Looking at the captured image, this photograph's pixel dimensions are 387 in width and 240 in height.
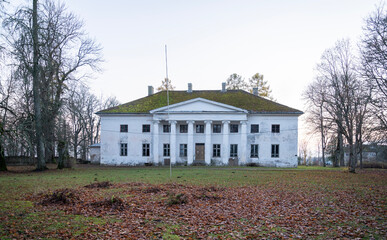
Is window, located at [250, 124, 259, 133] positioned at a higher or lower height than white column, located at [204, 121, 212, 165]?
higher

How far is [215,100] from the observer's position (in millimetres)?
39938

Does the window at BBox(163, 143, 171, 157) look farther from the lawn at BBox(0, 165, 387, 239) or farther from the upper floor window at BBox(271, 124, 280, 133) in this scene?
the lawn at BBox(0, 165, 387, 239)

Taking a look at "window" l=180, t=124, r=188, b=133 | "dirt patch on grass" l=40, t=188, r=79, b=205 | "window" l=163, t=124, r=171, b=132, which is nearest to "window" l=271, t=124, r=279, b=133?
"window" l=180, t=124, r=188, b=133

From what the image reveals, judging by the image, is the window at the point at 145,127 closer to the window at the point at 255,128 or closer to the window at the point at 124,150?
the window at the point at 124,150

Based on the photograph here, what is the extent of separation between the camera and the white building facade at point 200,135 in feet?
121

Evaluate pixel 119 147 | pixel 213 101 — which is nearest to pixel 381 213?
pixel 213 101

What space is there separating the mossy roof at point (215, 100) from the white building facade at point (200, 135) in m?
0.39

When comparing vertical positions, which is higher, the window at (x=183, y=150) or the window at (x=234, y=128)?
the window at (x=234, y=128)

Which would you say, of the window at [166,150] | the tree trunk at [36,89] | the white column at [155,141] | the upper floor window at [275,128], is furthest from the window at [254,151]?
the tree trunk at [36,89]

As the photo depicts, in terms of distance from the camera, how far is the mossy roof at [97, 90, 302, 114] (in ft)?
123

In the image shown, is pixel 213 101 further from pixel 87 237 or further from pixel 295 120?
pixel 87 237

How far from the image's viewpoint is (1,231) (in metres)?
6.47

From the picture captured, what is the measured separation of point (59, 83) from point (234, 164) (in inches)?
873

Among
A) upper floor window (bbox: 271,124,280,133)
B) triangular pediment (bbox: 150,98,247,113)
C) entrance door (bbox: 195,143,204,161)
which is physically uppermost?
triangular pediment (bbox: 150,98,247,113)
